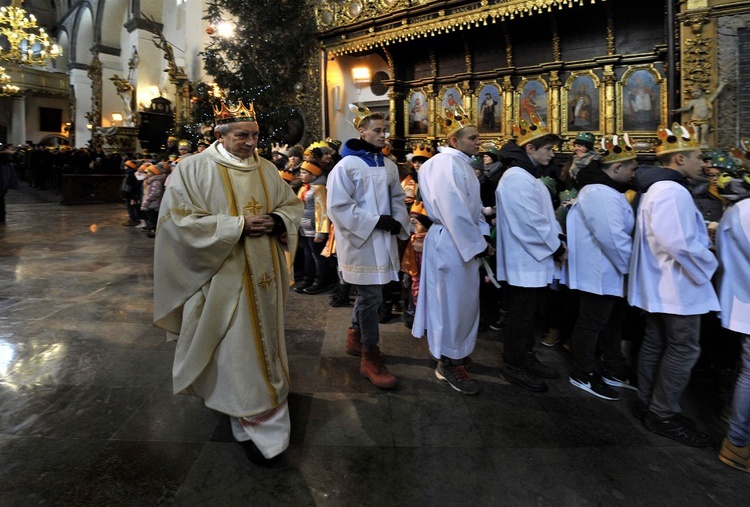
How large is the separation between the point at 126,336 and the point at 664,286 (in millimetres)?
4553

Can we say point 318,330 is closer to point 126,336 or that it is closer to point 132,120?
point 126,336

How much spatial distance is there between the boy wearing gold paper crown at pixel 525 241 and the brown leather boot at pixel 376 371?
95 centimetres

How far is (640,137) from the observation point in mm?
7875

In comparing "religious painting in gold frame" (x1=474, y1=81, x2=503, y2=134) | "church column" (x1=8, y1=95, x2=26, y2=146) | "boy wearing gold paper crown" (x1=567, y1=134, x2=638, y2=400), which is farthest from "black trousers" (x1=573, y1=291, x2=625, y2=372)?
"church column" (x1=8, y1=95, x2=26, y2=146)

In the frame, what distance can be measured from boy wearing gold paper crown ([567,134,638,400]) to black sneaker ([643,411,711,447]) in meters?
0.43

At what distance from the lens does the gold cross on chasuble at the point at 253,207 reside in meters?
2.57

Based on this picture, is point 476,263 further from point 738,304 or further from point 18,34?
point 18,34

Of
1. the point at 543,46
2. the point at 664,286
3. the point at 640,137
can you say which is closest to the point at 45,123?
the point at 543,46


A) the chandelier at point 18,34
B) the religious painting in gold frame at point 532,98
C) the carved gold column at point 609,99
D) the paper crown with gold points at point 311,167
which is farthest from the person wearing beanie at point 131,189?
the carved gold column at point 609,99

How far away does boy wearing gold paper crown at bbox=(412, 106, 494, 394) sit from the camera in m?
3.21

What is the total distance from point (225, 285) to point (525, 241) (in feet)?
7.14

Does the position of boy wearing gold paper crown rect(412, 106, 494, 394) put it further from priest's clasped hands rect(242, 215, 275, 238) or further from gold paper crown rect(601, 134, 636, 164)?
priest's clasped hands rect(242, 215, 275, 238)

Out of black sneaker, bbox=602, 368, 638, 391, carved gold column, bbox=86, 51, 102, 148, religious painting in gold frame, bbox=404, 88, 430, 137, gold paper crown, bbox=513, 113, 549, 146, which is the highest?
carved gold column, bbox=86, 51, 102, 148

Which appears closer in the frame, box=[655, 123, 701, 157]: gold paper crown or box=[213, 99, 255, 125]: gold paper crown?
box=[213, 99, 255, 125]: gold paper crown
